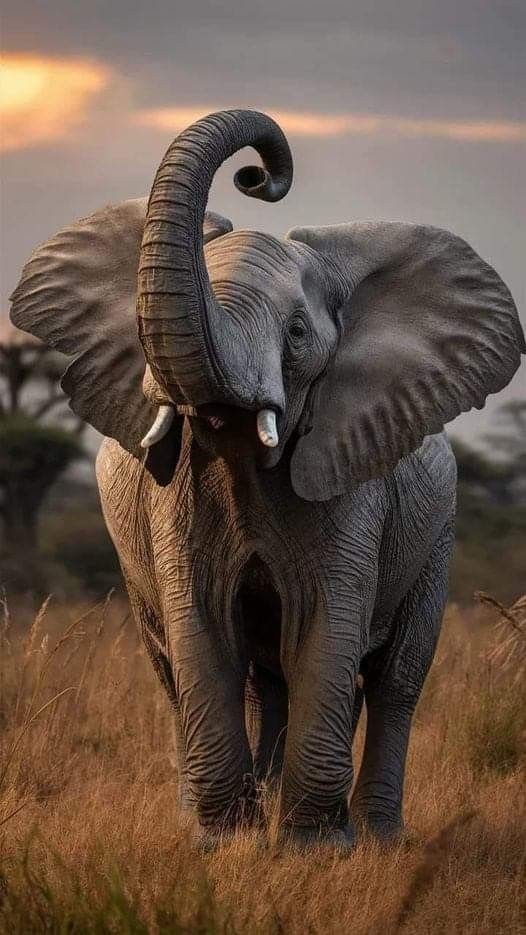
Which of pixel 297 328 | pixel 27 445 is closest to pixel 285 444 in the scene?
pixel 297 328

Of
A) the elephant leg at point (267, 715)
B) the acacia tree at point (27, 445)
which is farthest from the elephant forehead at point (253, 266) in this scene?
the acacia tree at point (27, 445)

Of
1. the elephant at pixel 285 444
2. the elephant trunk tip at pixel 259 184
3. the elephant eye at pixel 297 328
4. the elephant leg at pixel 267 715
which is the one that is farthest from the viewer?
the elephant leg at pixel 267 715

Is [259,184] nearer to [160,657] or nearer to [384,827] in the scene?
[160,657]

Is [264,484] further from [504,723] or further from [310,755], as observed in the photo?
[504,723]

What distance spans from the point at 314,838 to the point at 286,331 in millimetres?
1759

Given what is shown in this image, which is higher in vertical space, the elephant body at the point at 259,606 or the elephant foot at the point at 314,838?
the elephant body at the point at 259,606

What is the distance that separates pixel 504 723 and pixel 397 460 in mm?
2568

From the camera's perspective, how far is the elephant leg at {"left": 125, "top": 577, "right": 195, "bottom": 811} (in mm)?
7488

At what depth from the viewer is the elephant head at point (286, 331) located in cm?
564

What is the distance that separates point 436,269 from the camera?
6.91 metres

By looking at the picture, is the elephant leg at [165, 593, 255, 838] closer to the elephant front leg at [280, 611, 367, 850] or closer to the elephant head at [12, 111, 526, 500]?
the elephant front leg at [280, 611, 367, 850]

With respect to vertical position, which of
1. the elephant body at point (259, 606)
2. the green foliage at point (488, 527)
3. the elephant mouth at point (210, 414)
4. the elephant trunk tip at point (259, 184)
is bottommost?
the green foliage at point (488, 527)

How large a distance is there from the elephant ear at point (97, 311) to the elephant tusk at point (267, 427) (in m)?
0.81

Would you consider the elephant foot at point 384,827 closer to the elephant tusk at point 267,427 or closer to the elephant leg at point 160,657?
the elephant leg at point 160,657
